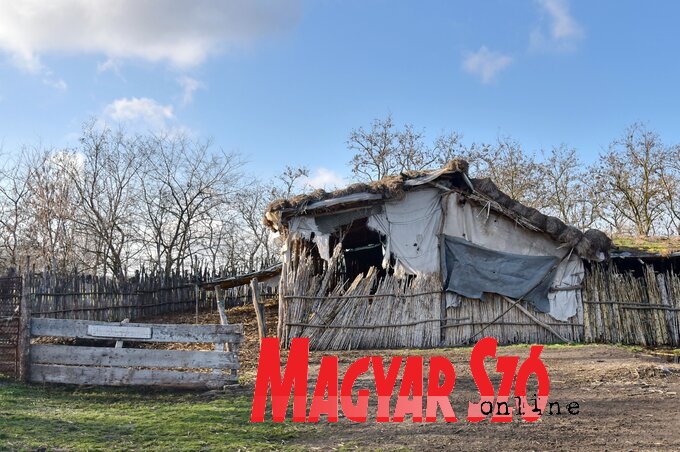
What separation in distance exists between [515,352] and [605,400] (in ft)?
14.0

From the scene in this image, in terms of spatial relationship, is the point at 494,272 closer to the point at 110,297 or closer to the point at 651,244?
the point at 651,244

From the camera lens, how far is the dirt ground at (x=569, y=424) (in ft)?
15.8

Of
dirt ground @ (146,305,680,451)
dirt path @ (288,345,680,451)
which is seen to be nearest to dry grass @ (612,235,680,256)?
dirt ground @ (146,305,680,451)

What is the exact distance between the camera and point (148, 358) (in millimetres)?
7543

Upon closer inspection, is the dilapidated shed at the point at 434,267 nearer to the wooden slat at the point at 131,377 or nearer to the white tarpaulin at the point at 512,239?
the white tarpaulin at the point at 512,239

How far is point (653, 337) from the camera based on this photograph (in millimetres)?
12586

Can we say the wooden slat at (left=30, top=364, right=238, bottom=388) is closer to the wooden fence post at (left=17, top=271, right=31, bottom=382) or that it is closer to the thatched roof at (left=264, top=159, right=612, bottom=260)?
the wooden fence post at (left=17, top=271, right=31, bottom=382)

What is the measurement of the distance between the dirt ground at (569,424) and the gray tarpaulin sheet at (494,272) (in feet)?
11.8

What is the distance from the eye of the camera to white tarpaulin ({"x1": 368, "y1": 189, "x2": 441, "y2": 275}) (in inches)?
473

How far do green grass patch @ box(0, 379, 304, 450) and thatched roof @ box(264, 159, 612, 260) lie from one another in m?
5.29

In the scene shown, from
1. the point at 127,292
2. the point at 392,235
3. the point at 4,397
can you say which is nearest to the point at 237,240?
the point at 127,292

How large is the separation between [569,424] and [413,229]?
23.2 ft

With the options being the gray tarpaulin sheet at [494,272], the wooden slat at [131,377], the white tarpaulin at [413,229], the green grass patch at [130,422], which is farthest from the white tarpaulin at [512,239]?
the green grass patch at [130,422]

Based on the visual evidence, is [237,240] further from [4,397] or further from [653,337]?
[4,397]
